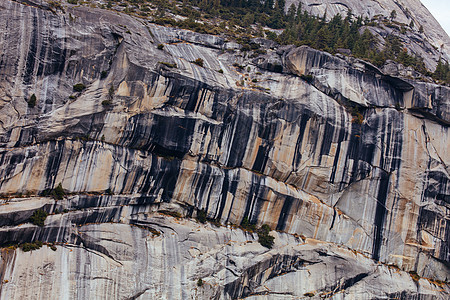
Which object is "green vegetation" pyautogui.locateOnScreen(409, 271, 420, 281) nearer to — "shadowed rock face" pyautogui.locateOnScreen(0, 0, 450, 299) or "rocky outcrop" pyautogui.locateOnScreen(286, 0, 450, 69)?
"shadowed rock face" pyautogui.locateOnScreen(0, 0, 450, 299)

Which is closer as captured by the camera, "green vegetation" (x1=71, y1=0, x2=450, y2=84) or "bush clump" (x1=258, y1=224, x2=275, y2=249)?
"bush clump" (x1=258, y1=224, x2=275, y2=249)

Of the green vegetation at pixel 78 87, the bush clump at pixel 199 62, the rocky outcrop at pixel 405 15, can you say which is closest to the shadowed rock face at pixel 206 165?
the green vegetation at pixel 78 87

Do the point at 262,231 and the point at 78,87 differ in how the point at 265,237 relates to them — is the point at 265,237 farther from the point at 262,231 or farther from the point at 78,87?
the point at 78,87

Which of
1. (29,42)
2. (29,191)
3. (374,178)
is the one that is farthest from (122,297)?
(374,178)

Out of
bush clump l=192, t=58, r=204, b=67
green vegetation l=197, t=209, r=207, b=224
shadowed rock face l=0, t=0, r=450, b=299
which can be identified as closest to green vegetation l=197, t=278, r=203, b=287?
shadowed rock face l=0, t=0, r=450, b=299

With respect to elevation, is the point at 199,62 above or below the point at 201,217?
above

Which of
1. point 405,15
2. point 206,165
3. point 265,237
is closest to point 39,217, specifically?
point 206,165
